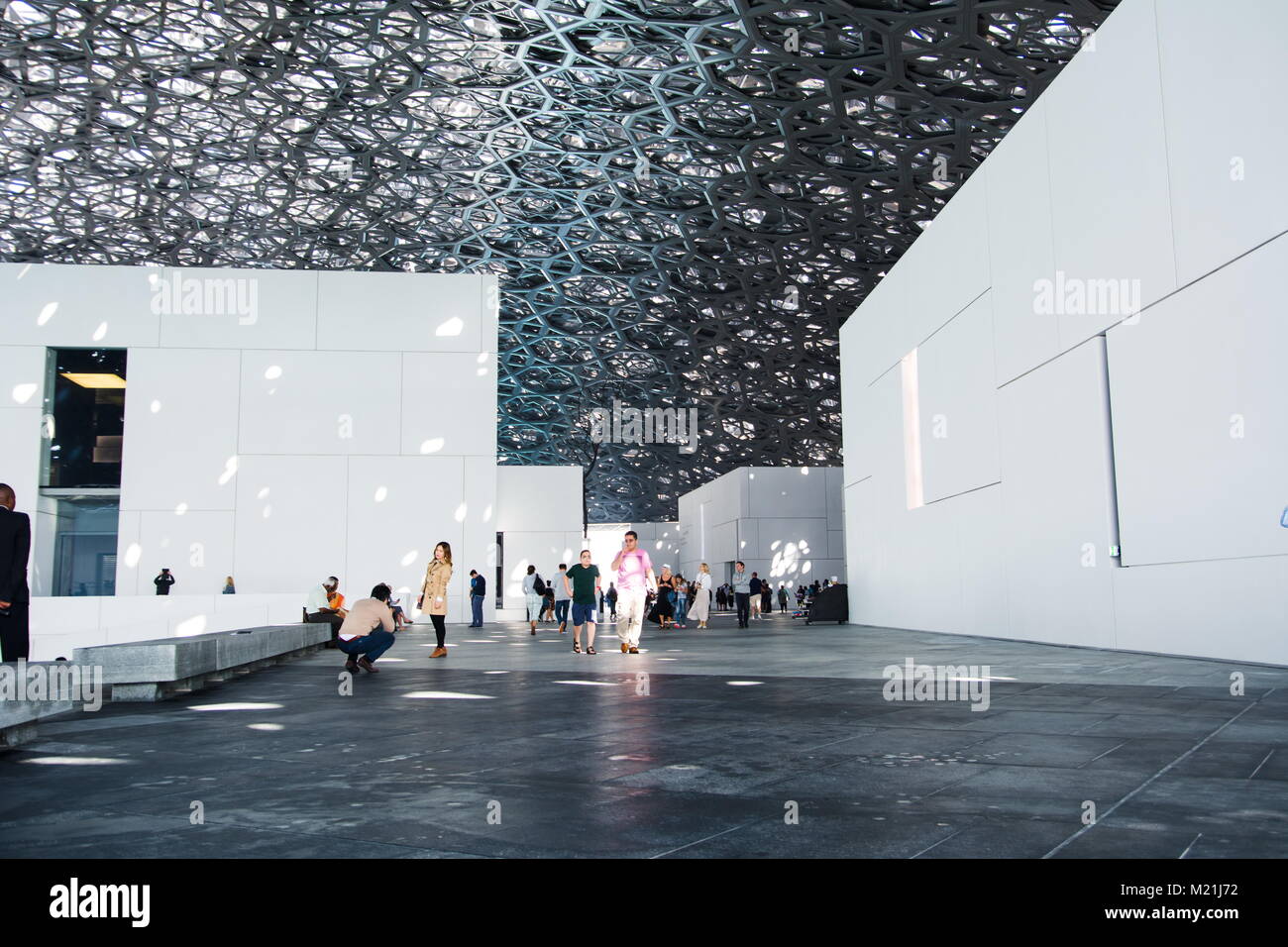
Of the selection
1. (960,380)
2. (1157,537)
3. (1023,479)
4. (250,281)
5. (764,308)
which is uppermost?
(764,308)

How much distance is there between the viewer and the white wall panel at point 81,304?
22500mm

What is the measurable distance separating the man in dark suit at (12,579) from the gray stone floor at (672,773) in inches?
35.4

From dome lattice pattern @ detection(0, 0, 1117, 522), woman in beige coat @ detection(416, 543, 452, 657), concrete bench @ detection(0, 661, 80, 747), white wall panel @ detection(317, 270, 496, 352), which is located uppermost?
dome lattice pattern @ detection(0, 0, 1117, 522)

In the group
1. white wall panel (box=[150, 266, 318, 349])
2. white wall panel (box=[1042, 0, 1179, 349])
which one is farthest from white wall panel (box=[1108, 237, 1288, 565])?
white wall panel (box=[150, 266, 318, 349])

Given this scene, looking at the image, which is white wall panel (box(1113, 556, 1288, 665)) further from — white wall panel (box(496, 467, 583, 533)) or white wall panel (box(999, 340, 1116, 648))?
white wall panel (box(496, 467, 583, 533))

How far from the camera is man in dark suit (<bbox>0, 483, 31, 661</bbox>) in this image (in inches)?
263

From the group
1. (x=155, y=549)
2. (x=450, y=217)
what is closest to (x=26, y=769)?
(x=155, y=549)

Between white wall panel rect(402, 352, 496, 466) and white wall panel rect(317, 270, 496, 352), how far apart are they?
0.36 m

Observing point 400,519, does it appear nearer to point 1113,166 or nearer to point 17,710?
point 1113,166

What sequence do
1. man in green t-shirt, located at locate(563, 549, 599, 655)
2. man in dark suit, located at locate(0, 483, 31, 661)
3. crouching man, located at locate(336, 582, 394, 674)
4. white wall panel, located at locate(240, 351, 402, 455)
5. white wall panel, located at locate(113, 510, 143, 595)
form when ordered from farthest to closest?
white wall panel, located at locate(240, 351, 402, 455) → white wall panel, located at locate(113, 510, 143, 595) → man in green t-shirt, located at locate(563, 549, 599, 655) → crouching man, located at locate(336, 582, 394, 674) → man in dark suit, located at locate(0, 483, 31, 661)

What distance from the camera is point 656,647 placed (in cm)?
1429

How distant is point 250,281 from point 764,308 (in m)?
28.0

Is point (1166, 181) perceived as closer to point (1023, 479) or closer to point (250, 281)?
point (1023, 479)
